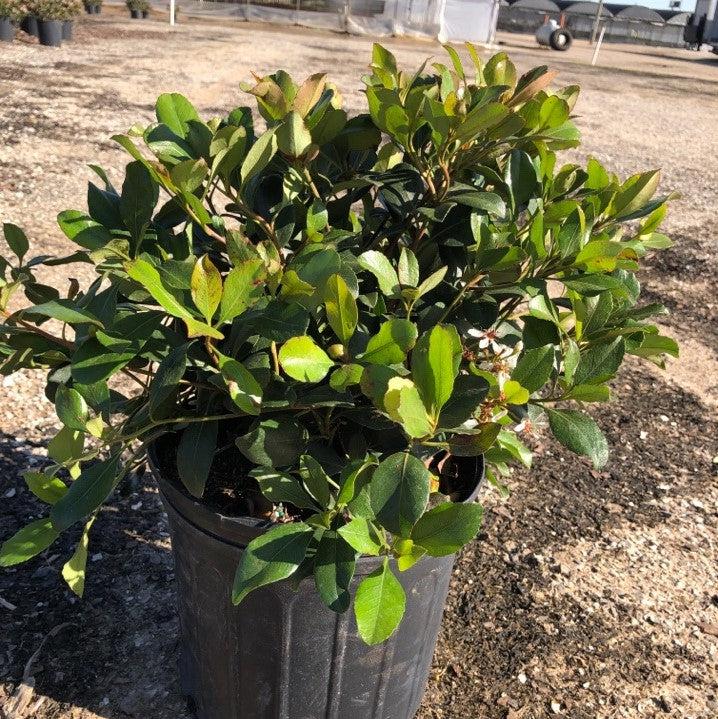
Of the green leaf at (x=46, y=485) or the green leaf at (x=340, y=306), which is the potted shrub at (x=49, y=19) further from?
the green leaf at (x=340, y=306)

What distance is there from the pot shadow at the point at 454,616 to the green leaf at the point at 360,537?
0.68 meters

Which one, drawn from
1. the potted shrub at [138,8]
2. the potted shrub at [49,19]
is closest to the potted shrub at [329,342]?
the potted shrub at [49,19]

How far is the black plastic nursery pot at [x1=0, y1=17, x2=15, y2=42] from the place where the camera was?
10.9 m

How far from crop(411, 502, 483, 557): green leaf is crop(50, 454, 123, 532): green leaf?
1.44 feet

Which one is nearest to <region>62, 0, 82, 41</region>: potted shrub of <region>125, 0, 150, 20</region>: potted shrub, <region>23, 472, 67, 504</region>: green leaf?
<region>125, 0, 150, 20</region>: potted shrub

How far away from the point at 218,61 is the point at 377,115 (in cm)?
1076

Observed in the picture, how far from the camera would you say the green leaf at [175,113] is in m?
1.16

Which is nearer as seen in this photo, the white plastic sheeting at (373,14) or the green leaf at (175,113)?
the green leaf at (175,113)

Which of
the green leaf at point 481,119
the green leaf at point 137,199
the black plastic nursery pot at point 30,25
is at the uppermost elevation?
the green leaf at point 481,119

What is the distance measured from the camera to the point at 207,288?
93 cm

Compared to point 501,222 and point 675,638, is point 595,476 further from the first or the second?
point 501,222

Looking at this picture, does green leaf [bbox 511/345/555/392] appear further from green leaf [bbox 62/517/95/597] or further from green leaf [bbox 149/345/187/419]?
green leaf [bbox 62/517/95/597]

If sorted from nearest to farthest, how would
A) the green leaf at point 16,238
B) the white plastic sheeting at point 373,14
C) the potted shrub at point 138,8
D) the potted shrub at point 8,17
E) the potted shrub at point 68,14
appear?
the green leaf at point 16,238 → the potted shrub at point 8,17 → the potted shrub at point 68,14 → the potted shrub at point 138,8 → the white plastic sheeting at point 373,14

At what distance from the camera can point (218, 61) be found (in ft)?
36.2
